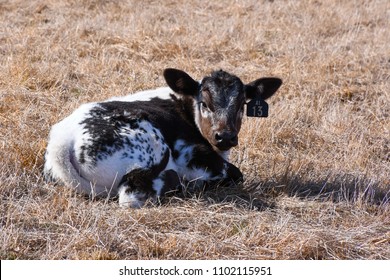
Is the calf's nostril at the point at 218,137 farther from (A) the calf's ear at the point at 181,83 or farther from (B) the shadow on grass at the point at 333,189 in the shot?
(A) the calf's ear at the point at 181,83

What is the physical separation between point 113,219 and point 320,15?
8.02m

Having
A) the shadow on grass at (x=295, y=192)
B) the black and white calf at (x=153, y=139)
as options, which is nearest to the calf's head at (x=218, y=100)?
the black and white calf at (x=153, y=139)

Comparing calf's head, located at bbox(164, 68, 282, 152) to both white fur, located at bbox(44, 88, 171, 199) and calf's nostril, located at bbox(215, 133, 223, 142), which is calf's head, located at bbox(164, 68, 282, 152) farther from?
white fur, located at bbox(44, 88, 171, 199)

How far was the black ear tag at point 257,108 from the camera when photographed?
6.77m

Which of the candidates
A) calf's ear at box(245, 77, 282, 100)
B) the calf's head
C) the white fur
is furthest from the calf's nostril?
calf's ear at box(245, 77, 282, 100)

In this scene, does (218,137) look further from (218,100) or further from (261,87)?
(261,87)

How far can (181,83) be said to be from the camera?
662cm

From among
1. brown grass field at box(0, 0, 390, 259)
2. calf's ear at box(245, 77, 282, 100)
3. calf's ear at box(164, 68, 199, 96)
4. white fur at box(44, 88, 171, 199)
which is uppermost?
calf's ear at box(164, 68, 199, 96)

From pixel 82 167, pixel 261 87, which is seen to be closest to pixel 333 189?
pixel 261 87

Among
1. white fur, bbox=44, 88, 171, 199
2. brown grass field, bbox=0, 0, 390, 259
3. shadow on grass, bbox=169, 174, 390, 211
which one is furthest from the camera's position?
shadow on grass, bbox=169, 174, 390, 211

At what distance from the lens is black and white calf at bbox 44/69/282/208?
5.77 meters

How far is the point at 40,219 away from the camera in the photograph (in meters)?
5.30

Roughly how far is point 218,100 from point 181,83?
0.44 meters

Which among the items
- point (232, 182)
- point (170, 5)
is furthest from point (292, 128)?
point (170, 5)
